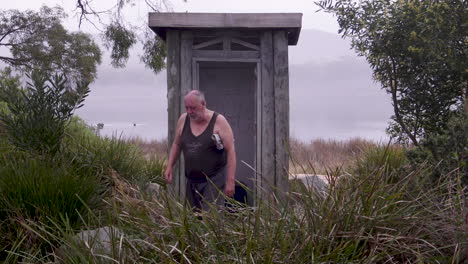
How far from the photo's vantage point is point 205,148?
5703 mm

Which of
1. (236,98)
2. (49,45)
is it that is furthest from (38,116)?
(49,45)

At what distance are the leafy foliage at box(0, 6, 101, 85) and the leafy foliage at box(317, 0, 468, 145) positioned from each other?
36.5ft

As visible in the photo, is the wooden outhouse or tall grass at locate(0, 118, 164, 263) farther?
the wooden outhouse

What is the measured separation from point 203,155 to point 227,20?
2452mm

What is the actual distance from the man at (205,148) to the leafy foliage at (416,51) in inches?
143

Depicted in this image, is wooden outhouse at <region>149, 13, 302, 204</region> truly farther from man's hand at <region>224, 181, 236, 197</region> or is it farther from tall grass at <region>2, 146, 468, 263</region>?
tall grass at <region>2, 146, 468, 263</region>

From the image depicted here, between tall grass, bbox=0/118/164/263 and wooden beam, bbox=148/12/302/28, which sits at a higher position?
wooden beam, bbox=148/12/302/28

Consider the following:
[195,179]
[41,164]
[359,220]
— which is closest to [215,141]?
[195,179]

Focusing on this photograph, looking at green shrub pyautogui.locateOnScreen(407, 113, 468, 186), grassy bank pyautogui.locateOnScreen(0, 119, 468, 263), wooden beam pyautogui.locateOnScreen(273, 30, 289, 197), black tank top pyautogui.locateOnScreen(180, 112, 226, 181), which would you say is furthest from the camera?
wooden beam pyautogui.locateOnScreen(273, 30, 289, 197)

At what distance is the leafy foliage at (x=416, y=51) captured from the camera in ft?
26.7

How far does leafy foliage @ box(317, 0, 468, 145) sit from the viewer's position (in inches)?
320

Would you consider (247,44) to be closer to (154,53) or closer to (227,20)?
(227,20)

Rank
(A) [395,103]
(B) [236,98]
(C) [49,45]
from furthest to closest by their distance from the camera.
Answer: (C) [49,45] < (B) [236,98] < (A) [395,103]

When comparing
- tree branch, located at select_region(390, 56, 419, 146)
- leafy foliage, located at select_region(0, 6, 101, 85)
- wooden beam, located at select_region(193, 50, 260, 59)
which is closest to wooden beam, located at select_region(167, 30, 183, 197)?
wooden beam, located at select_region(193, 50, 260, 59)
